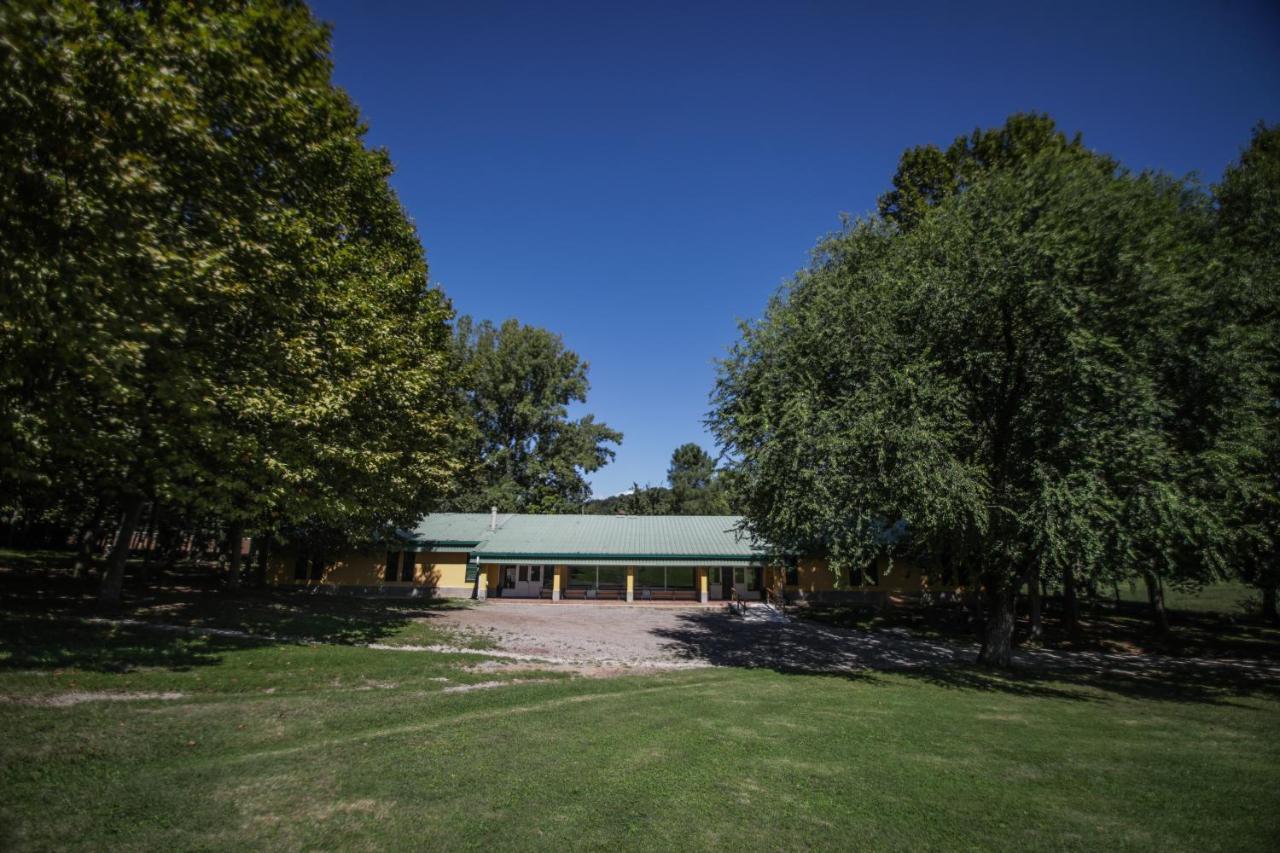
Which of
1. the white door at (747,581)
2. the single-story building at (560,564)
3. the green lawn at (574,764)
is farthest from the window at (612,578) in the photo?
the green lawn at (574,764)

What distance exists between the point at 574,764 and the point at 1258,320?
20.2 m

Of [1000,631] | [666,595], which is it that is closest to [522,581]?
[666,595]

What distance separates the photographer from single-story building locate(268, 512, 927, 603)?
33812 millimetres

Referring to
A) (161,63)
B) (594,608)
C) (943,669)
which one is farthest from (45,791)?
(594,608)

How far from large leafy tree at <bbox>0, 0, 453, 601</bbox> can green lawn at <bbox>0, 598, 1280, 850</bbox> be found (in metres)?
4.57

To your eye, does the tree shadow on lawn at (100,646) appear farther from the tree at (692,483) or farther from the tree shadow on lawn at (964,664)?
the tree at (692,483)

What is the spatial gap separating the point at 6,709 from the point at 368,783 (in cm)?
548

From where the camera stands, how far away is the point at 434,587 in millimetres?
34312

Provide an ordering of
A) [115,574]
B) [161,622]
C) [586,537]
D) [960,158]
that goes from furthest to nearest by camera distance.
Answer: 1. [586,537]
2. [960,158]
3. [115,574]
4. [161,622]

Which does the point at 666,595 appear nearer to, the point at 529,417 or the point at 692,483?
the point at 529,417

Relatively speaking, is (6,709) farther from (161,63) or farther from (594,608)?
(594,608)

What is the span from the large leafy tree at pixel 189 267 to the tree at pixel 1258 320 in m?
21.4

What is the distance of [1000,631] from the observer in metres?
17.6

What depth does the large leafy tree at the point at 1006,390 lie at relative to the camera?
13.3 metres
